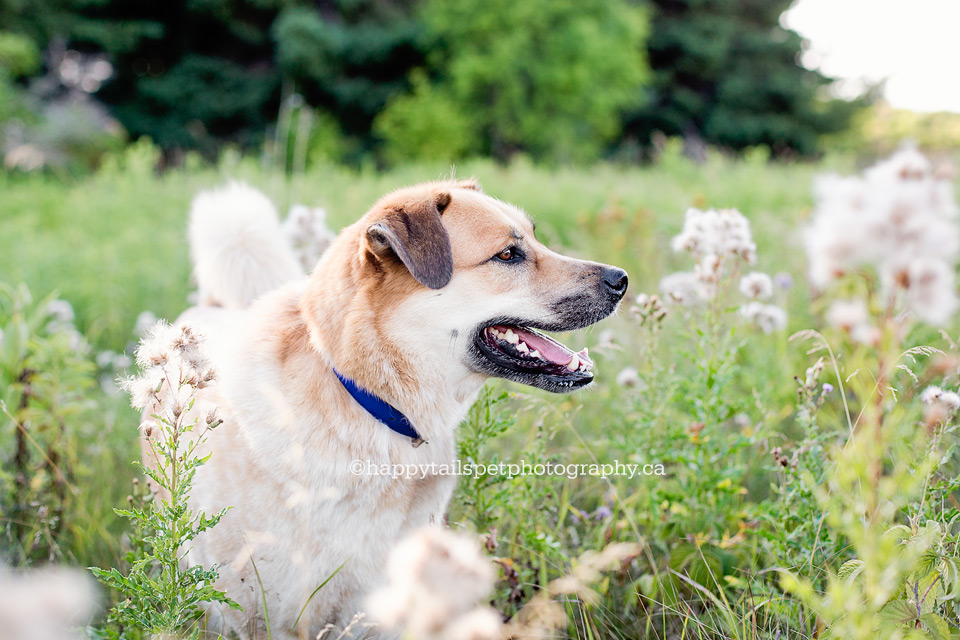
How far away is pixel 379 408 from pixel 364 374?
0.40 feet

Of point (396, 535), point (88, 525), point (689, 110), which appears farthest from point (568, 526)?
point (689, 110)

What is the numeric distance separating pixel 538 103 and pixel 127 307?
1851cm

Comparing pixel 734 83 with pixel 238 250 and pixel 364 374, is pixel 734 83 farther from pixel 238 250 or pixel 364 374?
pixel 364 374

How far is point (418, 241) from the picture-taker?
211 centimetres

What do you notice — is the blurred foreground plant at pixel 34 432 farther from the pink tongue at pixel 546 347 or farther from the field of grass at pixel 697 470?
the pink tongue at pixel 546 347

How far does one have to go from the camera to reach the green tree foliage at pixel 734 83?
85.1 feet

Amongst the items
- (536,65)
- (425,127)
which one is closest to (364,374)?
(425,127)

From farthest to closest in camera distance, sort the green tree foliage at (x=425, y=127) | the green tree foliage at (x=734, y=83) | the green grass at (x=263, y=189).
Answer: the green tree foliage at (x=734, y=83) < the green tree foliage at (x=425, y=127) < the green grass at (x=263, y=189)

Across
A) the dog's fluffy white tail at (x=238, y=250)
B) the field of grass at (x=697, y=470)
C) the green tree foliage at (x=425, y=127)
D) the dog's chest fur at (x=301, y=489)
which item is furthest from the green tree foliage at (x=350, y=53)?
Answer: the dog's chest fur at (x=301, y=489)

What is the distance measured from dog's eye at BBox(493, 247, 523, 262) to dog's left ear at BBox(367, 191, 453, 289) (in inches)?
9.1

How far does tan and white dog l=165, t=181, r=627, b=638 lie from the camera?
1968mm

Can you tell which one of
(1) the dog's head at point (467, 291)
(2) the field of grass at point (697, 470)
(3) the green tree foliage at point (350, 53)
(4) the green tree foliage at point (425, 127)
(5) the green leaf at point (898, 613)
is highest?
(1) the dog's head at point (467, 291)

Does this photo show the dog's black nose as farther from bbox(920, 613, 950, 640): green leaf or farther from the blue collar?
bbox(920, 613, 950, 640): green leaf

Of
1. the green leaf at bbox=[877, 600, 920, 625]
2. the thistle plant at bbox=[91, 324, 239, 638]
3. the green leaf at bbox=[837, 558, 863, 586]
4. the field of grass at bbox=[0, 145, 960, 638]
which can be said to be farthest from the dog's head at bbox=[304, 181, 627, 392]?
the green leaf at bbox=[877, 600, 920, 625]
